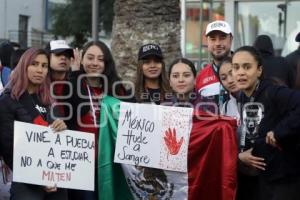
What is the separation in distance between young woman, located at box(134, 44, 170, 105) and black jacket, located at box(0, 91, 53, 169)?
1086 millimetres

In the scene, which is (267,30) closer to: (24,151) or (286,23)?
(286,23)

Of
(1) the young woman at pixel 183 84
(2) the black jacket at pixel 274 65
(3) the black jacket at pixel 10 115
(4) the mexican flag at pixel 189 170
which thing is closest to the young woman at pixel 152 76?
(1) the young woman at pixel 183 84

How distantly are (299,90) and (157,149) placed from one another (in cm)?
138

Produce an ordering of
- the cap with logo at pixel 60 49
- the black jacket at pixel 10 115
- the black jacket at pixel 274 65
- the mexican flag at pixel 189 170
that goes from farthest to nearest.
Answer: the black jacket at pixel 274 65
the cap with logo at pixel 60 49
the mexican flag at pixel 189 170
the black jacket at pixel 10 115

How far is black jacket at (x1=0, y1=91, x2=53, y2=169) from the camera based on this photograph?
5.11m

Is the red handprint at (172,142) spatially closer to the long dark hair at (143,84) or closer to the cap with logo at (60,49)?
the long dark hair at (143,84)

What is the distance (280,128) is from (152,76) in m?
1.63

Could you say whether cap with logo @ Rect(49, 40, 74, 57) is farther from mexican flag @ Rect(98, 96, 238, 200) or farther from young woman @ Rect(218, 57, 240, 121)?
young woman @ Rect(218, 57, 240, 121)

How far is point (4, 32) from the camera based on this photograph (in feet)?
116

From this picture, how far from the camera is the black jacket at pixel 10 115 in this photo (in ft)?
16.8

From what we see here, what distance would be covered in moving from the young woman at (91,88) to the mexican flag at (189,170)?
85 mm

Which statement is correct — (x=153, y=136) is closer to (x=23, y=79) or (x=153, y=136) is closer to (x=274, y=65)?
(x=23, y=79)

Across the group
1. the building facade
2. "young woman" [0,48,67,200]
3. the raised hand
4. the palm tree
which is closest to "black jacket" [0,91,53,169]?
"young woman" [0,48,67,200]

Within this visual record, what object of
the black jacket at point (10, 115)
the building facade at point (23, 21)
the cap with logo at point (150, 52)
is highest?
the building facade at point (23, 21)
